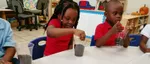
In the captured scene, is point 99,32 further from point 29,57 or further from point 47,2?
point 47,2

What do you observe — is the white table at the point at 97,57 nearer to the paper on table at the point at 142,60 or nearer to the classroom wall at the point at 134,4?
the paper on table at the point at 142,60

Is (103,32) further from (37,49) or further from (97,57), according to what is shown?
(37,49)

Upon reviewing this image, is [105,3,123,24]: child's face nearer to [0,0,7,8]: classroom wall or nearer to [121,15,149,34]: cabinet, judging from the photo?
[121,15,149,34]: cabinet

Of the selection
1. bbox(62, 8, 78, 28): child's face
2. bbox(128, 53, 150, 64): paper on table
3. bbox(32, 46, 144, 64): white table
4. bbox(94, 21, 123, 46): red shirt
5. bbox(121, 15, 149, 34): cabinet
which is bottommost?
bbox(121, 15, 149, 34): cabinet

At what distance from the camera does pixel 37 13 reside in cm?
494

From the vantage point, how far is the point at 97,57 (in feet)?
3.33

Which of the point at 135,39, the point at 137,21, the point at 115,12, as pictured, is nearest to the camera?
the point at 115,12

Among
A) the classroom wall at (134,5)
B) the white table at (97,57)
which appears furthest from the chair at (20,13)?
the white table at (97,57)

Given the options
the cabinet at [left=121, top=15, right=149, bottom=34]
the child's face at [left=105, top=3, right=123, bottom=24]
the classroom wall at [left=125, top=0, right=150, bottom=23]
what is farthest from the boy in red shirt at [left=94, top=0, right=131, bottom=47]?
the classroom wall at [left=125, top=0, right=150, bottom=23]

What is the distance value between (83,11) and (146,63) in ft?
9.63

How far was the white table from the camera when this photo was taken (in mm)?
927

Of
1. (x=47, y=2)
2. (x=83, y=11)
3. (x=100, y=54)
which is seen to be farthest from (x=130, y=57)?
(x=47, y=2)

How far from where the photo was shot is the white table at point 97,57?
93cm

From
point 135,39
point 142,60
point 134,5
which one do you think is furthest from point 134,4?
point 142,60
